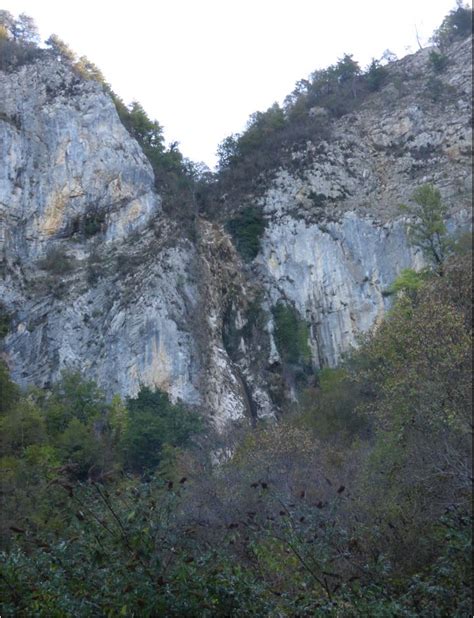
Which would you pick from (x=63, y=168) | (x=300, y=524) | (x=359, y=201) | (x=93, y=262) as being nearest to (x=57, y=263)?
(x=93, y=262)

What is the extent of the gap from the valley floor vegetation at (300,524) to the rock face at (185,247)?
14244 millimetres

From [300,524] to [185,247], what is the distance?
96.4ft

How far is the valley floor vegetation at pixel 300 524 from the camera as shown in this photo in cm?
749

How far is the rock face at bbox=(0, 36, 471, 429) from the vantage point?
34.2m

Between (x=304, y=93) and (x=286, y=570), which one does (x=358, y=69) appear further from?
(x=286, y=570)

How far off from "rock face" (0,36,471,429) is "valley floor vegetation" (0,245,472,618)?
46.7ft

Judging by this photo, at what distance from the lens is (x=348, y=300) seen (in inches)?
1457

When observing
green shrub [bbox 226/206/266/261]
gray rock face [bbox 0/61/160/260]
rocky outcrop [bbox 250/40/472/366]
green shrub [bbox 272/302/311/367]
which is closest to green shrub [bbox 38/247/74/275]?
gray rock face [bbox 0/61/160/260]

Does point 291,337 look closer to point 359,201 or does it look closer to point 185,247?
point 185,247

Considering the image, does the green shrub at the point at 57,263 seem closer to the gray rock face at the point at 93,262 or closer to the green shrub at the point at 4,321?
the gray rock face at the point at 93,262

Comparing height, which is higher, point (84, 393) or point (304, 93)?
point (304, 93)

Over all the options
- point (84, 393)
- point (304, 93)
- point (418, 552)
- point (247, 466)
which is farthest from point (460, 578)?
point (304, 93)

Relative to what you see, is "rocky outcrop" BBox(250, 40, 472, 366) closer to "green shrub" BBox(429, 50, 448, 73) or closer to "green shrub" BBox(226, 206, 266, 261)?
"green shrub" BBox(226, 206, 266, 261)

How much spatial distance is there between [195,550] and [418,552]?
3.08 meters
